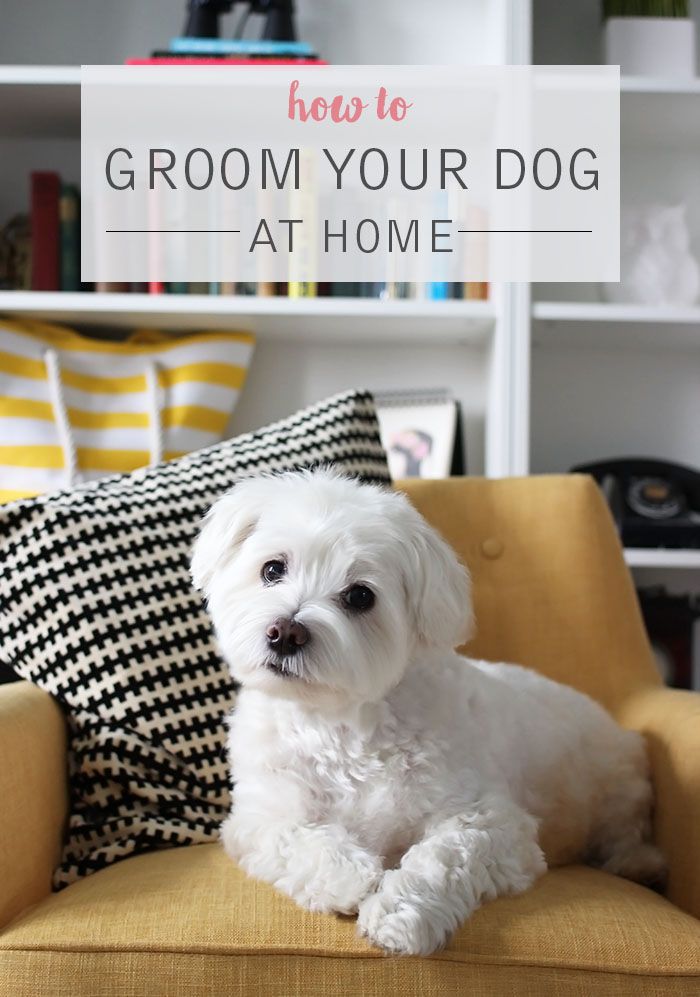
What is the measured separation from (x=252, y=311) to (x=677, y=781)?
4.27ft

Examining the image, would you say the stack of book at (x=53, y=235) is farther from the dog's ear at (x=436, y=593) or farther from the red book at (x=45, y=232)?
the dog's ear at (x=436, y=593)

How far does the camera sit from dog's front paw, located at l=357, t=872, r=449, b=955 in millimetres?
953

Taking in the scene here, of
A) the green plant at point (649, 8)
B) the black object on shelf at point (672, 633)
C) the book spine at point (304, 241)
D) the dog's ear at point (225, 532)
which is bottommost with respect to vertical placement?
the black object on shelf at point (672, 633)

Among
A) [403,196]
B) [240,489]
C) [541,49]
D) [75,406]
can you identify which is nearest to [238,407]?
[75,406]

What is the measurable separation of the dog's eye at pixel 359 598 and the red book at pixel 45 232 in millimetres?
1425

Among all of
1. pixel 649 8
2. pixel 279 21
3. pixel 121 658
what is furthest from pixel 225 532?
pixel 649 8

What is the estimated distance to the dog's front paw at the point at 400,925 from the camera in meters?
0.95

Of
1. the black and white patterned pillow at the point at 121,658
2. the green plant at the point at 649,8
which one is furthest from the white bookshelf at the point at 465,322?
the black and white patterned pillow at the point at 121,658

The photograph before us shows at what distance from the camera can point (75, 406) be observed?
7.48ft

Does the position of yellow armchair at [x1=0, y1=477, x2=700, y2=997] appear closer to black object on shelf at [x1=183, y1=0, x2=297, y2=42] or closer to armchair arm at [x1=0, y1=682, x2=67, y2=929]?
armchair arm at [x1=0, y1=682, x2=67, y2=929]

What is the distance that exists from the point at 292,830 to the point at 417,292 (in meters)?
1.40

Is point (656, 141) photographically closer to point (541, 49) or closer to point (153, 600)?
point (541, 49)

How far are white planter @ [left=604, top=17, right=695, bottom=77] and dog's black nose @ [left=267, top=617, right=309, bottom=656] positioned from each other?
1751mm

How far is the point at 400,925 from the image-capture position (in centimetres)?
96
